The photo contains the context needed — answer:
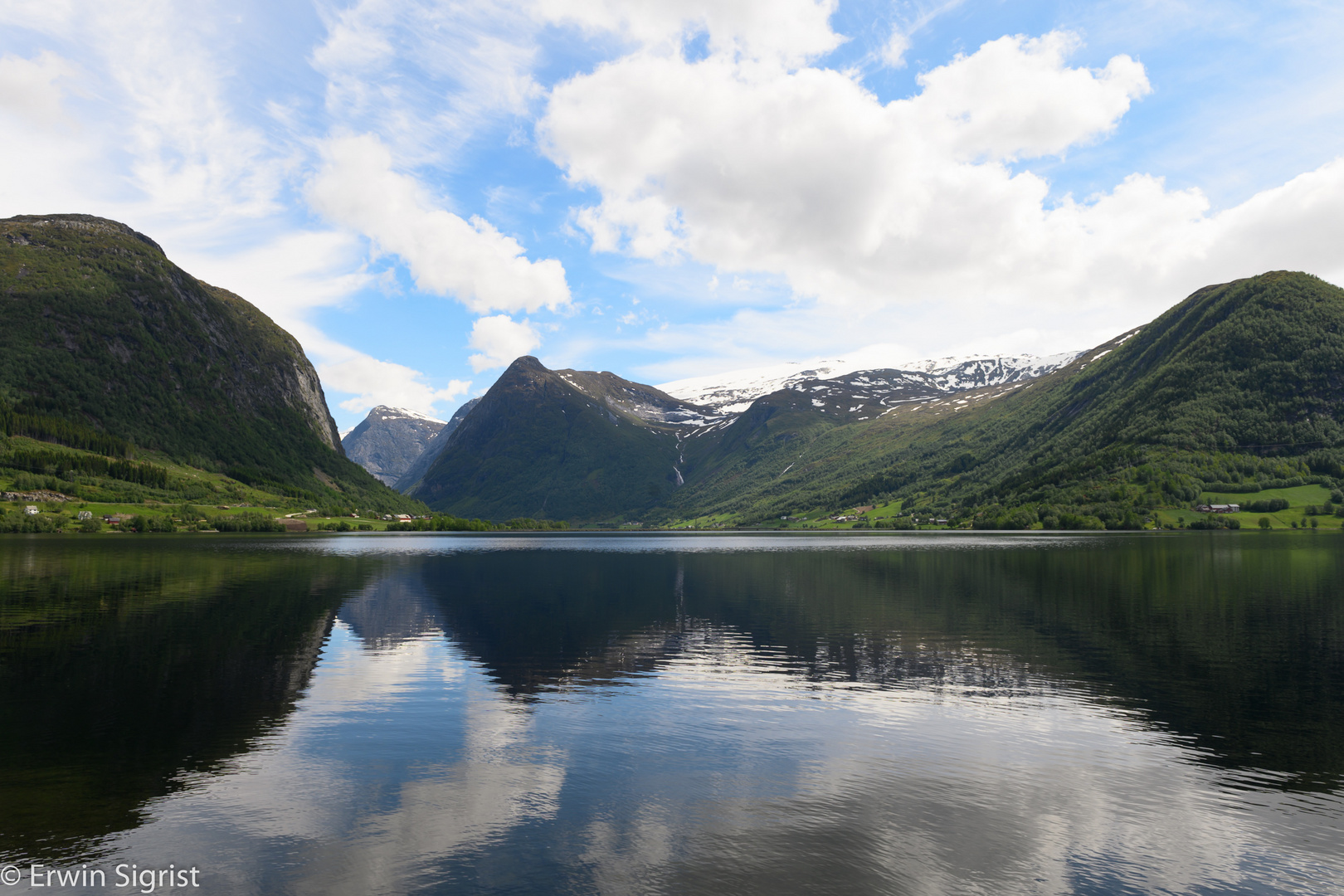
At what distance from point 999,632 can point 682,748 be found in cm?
3246

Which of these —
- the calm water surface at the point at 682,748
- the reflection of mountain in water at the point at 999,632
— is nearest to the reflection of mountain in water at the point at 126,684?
the calm water surface at the point at 682,748

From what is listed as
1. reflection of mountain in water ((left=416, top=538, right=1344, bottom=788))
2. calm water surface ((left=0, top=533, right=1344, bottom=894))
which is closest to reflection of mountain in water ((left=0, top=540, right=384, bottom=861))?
calm water surface ((left=0, top=533, right=1344, bottom=894))

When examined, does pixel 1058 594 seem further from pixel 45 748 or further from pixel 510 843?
pixel 45 748

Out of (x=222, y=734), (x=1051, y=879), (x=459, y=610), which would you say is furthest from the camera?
(x=459, y=610)

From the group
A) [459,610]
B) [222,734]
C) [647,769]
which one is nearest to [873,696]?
[647,769]

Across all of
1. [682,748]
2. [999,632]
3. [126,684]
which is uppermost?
[126,684]

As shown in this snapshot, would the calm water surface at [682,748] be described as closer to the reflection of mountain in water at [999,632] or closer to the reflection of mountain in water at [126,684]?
the reflection of mountain in water at [126,684]

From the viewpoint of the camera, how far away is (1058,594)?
67.4 metres

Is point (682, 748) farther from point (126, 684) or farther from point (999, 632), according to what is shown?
point (999, 632)

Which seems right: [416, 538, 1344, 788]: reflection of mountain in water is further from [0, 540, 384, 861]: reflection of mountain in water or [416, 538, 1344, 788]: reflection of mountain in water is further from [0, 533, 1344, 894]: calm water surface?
[0, 540, 384, 861]: reflection of mountain in water

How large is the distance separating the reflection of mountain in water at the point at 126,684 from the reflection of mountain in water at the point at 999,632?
462 inches

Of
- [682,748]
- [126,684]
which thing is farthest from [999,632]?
[126,684]

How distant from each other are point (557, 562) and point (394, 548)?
203ft

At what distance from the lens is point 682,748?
2584 cm
